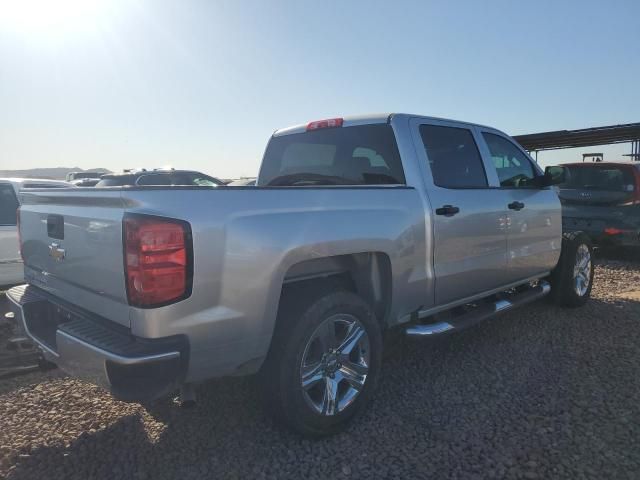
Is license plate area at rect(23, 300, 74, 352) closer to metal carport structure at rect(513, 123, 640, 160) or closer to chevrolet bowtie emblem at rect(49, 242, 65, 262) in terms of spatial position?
chevrolet bowtie emblem at rect(49, 242, 65, 262)

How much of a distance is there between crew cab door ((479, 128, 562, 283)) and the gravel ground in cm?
87

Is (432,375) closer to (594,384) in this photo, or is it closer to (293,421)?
(594,384)

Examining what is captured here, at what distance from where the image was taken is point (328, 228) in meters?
2.81

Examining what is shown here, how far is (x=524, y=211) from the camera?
447 centimetres

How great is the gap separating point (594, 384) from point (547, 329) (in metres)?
1.27

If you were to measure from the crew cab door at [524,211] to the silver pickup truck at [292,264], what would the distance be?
0.03m

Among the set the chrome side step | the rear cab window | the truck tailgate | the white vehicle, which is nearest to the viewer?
the truck tailgate

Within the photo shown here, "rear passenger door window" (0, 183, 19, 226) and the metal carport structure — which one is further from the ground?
the metal carport structure

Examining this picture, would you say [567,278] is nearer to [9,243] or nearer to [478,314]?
[478,314]

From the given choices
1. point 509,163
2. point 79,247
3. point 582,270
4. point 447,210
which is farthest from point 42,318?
point 582,270

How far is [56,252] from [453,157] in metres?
2.86

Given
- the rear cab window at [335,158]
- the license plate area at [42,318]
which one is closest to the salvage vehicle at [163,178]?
the rear cab window at [335,158]

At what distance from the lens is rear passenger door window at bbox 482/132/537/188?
4452 millimetres

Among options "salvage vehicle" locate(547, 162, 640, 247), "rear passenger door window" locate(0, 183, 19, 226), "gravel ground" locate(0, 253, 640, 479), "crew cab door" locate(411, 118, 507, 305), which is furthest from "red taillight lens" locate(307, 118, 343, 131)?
"salvage vehicle" locate(547, 162, 640, 247)
